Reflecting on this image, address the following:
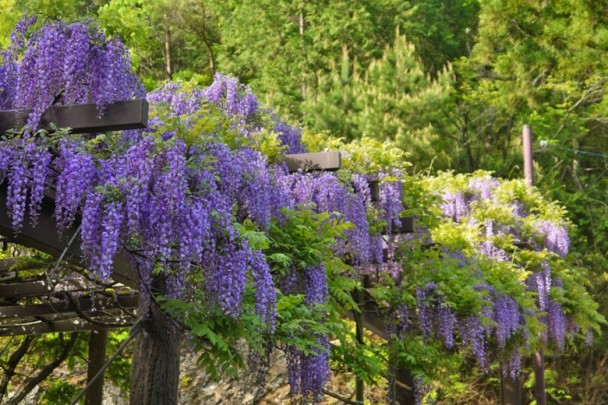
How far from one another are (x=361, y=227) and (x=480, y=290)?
308 centimetres

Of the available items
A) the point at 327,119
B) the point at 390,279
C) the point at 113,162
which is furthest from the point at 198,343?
the point at 327,119

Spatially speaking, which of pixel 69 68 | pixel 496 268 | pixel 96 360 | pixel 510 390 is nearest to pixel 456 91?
pixel 510 390

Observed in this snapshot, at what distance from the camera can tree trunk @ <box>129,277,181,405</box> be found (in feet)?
21.4

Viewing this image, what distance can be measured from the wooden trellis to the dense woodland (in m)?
1.53

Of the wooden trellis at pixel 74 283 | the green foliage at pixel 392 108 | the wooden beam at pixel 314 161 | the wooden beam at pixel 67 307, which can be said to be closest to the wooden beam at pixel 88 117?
the wooden trellis at pixel 74 283

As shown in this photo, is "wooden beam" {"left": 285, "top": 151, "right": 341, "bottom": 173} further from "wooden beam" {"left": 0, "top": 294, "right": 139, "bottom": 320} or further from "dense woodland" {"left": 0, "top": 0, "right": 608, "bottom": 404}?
"dense woodland" {"left": 0, "top": 0, "right": 608, "bottom": 404}

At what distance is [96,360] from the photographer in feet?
38.4

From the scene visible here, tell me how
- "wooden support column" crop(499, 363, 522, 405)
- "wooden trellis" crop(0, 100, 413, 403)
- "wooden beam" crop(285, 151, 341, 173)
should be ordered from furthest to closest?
1. "wooden support column" crop(499, 363, 522, 405)
2. "wooden beam" crop(285, 151, 341, 173)
3. "wooden trellis" crop(0, 100, 413, 403)

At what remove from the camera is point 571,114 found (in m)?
25.8

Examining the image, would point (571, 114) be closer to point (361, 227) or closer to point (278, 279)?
point (361, 227)

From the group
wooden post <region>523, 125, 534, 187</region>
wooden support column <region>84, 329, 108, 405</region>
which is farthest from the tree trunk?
wooden post <region>523, 125, 534, 187</region>

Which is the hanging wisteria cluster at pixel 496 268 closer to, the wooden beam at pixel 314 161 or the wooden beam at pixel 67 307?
the wooden beam at pixel 314 161

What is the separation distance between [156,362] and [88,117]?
1762mm

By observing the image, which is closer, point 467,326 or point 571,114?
point 467,326
